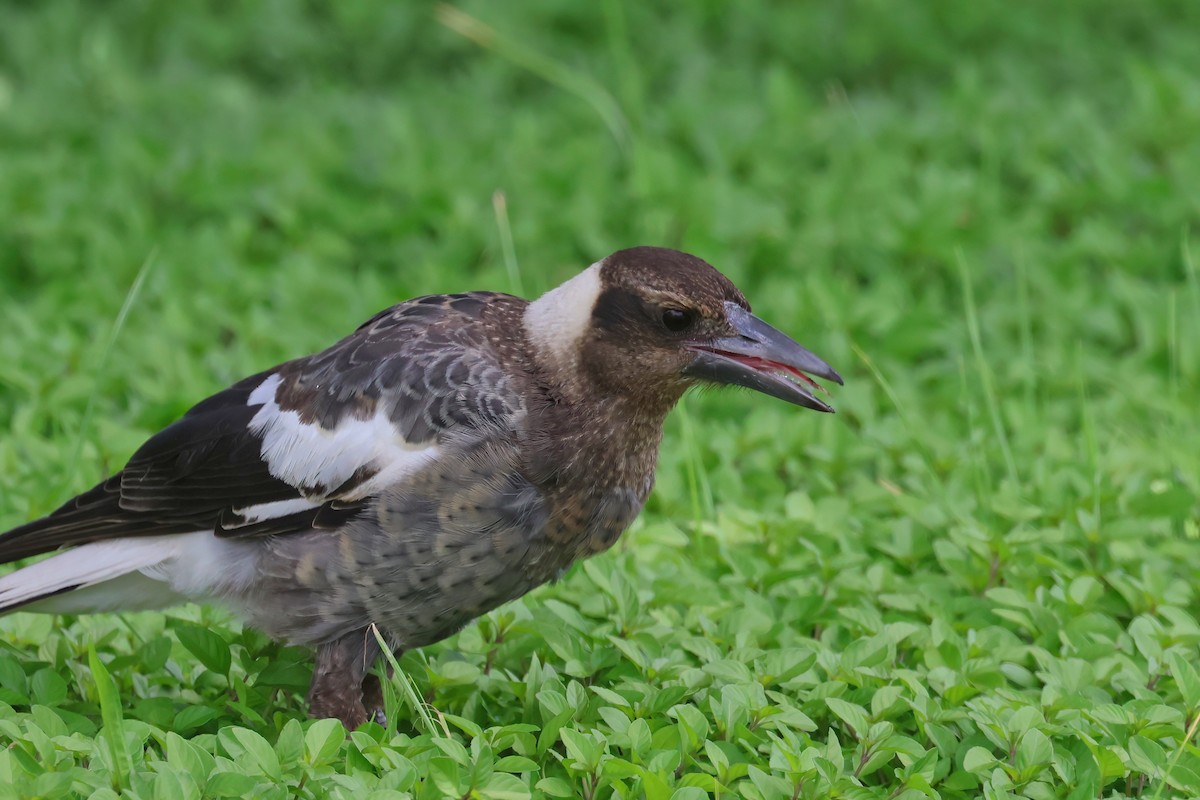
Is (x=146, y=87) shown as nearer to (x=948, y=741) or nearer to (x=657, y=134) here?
(x=657, y=134)

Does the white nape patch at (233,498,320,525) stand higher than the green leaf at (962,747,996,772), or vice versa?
the white nape patch at (233,498,320,525)

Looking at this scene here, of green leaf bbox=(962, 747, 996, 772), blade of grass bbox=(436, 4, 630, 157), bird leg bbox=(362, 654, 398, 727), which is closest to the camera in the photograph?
green leaf bbox=(962, 747, 996, 772)

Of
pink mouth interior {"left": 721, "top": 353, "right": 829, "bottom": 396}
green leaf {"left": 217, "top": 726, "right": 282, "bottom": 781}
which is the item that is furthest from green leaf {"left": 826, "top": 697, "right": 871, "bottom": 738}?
green leaf {"left": 217, "top": 726, "right": 282, "bottom": 781}

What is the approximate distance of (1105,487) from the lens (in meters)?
4.66

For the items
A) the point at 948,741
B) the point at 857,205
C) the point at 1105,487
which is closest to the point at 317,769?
the point at 948,741

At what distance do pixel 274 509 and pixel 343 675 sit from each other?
42 centimetres

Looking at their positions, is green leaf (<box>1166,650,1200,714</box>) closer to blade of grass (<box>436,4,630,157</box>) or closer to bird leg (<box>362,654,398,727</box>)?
bird leg (<box>362,654,398,727</box>)

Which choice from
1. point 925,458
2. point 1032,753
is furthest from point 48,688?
point 925,458

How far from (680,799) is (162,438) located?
1.61m

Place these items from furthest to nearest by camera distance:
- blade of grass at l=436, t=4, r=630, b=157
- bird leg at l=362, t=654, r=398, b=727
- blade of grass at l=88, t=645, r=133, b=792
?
blade of grass at l=436, t=4, r=630, b=157 → bird leg at l=362, t=654, r=398, b=727 → blade of grass at l=88, t=645, r=133, b=792

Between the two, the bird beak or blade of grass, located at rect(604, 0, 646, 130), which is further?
blade of grass, located at rect(604, 0, 646, 130)

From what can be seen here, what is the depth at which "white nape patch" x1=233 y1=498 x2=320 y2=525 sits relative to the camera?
12.0 feet

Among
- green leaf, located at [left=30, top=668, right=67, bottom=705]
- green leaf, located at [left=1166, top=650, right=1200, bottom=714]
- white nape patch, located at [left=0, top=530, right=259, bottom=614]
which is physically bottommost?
green leaf, located at [left=1166, top=650, right=1200, bottom=714]

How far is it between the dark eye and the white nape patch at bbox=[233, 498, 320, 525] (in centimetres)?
90
